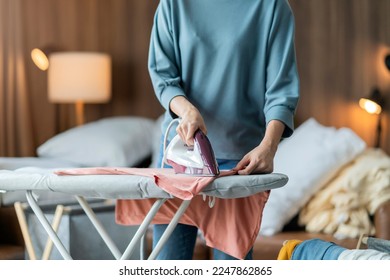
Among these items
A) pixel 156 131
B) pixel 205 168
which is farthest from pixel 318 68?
pixel 205 168

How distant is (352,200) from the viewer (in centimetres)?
239

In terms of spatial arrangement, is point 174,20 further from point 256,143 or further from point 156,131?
point 156,131

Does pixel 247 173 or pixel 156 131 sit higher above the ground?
pixel 247 173

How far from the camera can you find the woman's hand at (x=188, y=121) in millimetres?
1308

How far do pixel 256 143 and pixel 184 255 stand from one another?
26 centimetres

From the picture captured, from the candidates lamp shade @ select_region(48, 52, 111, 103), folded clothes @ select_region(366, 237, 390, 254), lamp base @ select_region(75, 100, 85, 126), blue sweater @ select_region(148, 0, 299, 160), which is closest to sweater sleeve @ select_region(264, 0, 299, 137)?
blue sweater @ select_region(148, 0, 299, 160)

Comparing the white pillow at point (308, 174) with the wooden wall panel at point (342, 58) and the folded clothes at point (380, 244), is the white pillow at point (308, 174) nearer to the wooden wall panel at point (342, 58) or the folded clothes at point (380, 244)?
the wooden wall panel at point (342, 58)

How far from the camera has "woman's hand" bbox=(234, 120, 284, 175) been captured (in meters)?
1.32

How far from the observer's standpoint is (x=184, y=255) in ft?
4.82

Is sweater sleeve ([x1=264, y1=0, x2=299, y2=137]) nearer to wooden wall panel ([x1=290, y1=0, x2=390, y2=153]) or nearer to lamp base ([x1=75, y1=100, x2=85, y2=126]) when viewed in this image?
wooden wall panel ([x1=290, y1=0, x2=390, y2=153])

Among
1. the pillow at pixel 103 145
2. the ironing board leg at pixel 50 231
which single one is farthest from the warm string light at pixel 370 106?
the ironing board leg at pixel 50 231

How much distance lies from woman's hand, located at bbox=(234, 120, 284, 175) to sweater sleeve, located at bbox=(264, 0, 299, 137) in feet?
0.10

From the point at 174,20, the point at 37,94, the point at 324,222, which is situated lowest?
the point at 324,222
